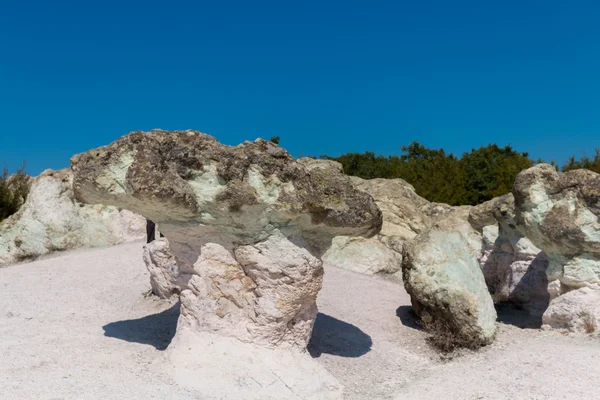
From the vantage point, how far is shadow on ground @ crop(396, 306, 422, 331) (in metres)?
8.38

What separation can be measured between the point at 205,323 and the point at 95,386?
1.25 m

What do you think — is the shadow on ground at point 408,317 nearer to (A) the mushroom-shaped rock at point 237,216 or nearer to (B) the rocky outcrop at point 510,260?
(B) the rocky outcrop at point 510,260

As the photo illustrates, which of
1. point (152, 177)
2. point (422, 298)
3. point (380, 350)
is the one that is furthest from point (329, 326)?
point (152, 177)

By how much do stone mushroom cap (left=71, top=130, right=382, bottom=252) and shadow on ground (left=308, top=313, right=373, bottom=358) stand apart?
1.93 metres

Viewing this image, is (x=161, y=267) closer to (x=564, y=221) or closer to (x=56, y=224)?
(x=564, y=221)

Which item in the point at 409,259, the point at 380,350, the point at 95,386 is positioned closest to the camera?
the point at 95,386

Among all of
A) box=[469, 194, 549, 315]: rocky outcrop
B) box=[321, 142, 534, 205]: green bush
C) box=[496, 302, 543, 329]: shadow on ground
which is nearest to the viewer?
box=[496, 302, 543, 329]: shadow on ground

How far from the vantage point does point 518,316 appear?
31.5 feet

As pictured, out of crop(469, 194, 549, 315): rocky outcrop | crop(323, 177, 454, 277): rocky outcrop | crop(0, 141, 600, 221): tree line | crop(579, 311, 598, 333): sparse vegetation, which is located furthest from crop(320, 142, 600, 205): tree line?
crop(579, 311, 598, 333): sparse vegetation

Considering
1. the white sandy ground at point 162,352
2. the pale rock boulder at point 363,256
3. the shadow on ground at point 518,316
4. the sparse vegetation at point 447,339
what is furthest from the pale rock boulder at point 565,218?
the pale rock boulder at point 363,256

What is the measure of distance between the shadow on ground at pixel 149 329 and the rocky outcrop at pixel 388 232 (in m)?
5.01

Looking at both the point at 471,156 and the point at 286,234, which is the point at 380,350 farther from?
the point at 471,156

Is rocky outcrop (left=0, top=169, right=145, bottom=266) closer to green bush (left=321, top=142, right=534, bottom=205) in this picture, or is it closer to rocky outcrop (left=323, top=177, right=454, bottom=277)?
rocky outcrop (left=323, top=177, right=454, bottom=277)

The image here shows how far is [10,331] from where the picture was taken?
646cm
